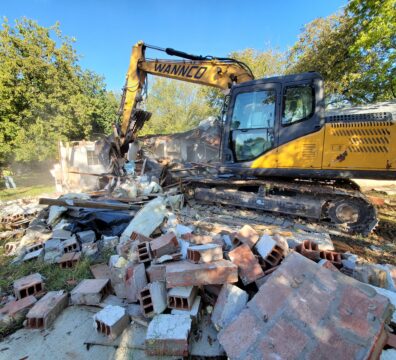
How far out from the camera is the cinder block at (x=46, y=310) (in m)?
2.35

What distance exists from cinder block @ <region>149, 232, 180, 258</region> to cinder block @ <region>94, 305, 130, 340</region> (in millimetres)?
722

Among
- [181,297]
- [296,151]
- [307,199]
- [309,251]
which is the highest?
[296,151]

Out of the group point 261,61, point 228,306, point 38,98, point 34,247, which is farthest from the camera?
point 261,61

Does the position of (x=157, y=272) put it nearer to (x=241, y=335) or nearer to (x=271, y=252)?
(x=241, y=335)

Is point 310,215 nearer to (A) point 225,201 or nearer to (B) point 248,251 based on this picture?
(A) point 225,201

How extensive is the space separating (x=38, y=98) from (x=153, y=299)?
1917 centimetres

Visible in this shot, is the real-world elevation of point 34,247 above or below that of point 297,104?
below

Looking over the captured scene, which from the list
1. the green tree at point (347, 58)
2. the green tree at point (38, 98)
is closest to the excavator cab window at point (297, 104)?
the green tree at point (347, 58)

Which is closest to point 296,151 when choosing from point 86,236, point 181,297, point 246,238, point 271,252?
point 246,238

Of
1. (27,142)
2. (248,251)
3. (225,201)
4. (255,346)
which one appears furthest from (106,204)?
(27,142)

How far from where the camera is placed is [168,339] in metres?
1.90

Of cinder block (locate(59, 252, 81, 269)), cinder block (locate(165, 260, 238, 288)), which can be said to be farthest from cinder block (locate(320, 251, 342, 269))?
cinder block (locate(59, 252, 81, 269))

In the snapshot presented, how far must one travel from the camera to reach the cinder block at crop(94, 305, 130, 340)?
7.04 feet

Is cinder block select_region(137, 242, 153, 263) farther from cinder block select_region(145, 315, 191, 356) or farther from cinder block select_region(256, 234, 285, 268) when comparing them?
cinder block select_region(256, 234, 285, 268)
